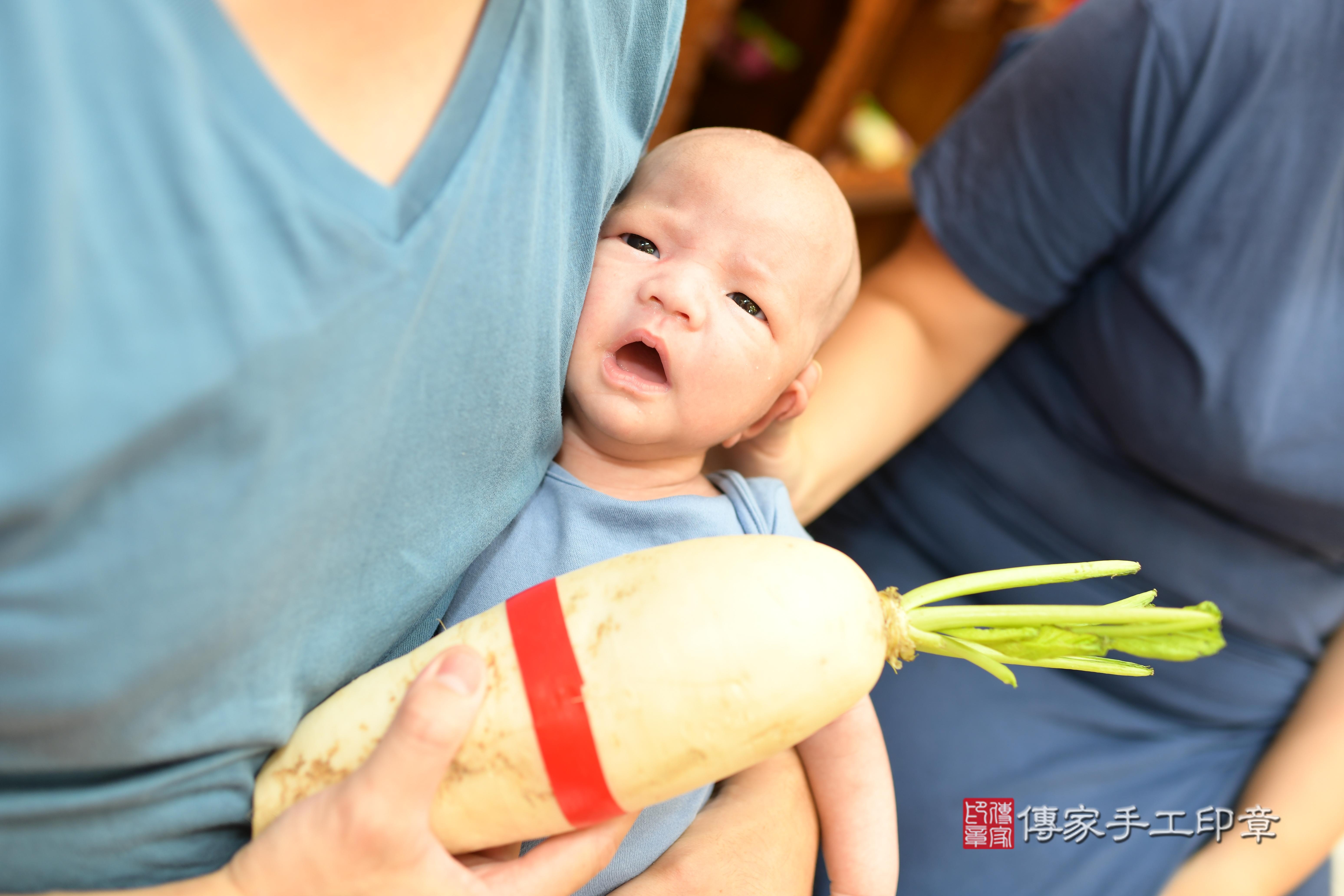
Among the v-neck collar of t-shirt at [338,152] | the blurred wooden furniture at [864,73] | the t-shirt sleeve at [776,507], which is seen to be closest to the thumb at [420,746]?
the v-neck collar of t-shirt at [338,152]

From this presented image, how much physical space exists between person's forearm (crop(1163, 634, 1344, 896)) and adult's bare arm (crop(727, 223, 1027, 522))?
0.64m

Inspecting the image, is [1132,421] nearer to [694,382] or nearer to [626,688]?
[694,382]

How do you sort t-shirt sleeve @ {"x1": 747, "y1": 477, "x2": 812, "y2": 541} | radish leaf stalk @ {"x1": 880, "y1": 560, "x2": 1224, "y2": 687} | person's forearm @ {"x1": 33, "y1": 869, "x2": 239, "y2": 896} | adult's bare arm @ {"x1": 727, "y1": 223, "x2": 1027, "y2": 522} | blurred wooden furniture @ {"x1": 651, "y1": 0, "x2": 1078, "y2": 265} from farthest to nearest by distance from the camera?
blurred wooden furniture @ {"x1": 651, "y1": 0, "x2": 1078, "y2": 265} < adult's bare arm @ {"x1": 727, "y1": 223, "x2": 1027, "y2": 522} < t-shirt sleeve @ {"x1": 747, "y1": 477, "x2": 812, "y2": 541} < radish leaf stalk @ {"x1": 880, "y1": 560, "x2": 1224, "y2": 687} < person's forearm @ {"x1": 33, "y1": 869, "x2": 239, "y2": 896}

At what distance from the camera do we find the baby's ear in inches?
35.8

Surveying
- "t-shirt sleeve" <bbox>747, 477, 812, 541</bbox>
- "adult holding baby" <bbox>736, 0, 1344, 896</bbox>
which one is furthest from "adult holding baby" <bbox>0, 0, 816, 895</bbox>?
"adult holding baby" <bbox>736, 0, 1344, 896</bbox>

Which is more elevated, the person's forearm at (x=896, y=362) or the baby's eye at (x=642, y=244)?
the baby's eye at (x=642, y=244)

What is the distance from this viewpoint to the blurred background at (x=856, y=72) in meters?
2.19

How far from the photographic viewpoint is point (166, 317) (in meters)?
0.39

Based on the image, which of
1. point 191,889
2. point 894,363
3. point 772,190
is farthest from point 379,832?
point 894,363

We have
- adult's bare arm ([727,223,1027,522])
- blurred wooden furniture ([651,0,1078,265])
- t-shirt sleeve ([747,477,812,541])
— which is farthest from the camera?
blurred wooden furniture ([651,0,1078,265])

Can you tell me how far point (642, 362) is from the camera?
2.55 feet

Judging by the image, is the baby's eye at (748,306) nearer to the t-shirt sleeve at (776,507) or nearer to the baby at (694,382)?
the baby at (694,382)

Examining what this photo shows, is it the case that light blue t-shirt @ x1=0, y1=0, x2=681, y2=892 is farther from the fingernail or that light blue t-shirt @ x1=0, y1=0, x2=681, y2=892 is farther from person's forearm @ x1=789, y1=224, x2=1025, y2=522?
person's forearm @ x1=789, y1=224, x2=1025, y2=522

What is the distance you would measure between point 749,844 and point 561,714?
329mm
